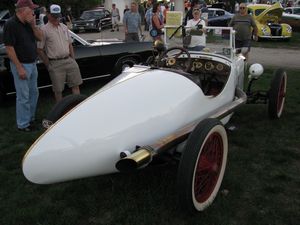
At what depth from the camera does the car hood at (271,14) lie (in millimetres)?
15173

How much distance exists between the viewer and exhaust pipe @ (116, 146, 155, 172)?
2.53m

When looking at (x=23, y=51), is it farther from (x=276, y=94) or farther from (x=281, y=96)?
(x=281, y=96)

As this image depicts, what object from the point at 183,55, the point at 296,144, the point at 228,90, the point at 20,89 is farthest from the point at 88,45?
the point at 296,144

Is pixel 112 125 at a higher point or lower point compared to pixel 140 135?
higher

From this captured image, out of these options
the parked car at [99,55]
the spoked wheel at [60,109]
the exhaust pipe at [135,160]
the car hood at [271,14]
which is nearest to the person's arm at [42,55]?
the parked car at [99,55]

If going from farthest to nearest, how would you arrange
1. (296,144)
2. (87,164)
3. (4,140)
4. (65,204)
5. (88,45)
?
(88,45) → (4,140) → (296,144) → (65,204) → (87,164)

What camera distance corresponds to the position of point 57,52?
16.6 ft

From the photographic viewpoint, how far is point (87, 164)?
268cm

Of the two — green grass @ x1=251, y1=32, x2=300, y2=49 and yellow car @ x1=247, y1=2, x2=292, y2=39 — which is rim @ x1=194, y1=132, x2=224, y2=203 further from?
yellow car @ x1=247, y1=2, x2=292, y2=39

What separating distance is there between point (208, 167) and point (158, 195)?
54cm

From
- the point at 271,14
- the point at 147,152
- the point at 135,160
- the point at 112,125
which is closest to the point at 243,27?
the point at 112,125

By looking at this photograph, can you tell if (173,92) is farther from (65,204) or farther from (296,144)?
(296,144)

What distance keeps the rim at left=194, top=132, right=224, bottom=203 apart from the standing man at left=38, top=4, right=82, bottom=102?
2.86 m

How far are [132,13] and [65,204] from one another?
8.16 m
